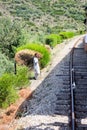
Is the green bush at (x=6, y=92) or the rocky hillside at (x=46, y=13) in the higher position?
the rocky hillside at (x=46, y=13)

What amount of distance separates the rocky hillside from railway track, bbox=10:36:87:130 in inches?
1995

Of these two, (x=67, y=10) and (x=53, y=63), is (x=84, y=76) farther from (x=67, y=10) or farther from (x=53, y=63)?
(x=67, y=10)

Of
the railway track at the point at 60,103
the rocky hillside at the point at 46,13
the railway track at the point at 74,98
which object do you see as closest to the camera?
the railway track at the point at 60,103

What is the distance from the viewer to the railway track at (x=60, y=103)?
451 inches

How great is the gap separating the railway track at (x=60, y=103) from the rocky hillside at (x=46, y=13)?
50.7 meters

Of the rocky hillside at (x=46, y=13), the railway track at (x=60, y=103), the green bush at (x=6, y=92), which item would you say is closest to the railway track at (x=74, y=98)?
the railway track at (x=60, y=103)

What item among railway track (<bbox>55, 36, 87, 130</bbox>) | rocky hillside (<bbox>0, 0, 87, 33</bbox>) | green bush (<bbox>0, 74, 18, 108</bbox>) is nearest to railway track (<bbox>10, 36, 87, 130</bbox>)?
railway track (<bbox>55, 36, 87, 130</bbox>)

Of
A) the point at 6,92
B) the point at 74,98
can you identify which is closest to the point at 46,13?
the point at 6,92

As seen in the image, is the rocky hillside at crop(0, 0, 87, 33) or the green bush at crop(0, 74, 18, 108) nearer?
the green bush at crop(0, 74, 18, 108)

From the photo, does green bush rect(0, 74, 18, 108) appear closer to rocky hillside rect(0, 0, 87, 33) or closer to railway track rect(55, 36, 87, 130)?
railway track rect(55, 36, 87, 130)

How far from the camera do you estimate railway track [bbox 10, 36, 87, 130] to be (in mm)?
11466

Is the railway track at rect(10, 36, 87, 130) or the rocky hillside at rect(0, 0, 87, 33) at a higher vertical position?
the rocky hillside at rect(0, 0, 87, 33)

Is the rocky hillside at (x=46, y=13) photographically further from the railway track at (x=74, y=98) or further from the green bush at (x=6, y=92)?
the green bush at (x=6, y=92)

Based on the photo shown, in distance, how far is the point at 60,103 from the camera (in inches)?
531
